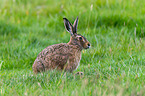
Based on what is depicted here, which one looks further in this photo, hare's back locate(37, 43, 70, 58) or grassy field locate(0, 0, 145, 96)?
hare's back locate(37, 43, 70, 58)

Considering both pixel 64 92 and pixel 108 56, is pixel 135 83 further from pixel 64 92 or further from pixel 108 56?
pixel 108 56

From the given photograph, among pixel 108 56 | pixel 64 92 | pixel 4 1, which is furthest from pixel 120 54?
pixel 4 1

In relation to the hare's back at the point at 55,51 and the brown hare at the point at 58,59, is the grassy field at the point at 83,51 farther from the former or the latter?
the hare's back at the point at 55,51

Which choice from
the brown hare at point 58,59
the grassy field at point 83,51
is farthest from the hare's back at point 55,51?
the grassy field at point 83,51

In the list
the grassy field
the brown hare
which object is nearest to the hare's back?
the brown hare

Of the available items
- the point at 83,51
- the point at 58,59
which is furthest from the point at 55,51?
the point at 83,51

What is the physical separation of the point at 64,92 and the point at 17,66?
2687 mm

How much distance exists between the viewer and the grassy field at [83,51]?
356 cm

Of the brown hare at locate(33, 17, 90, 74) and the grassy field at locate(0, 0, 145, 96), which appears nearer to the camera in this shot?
the grassy field at locate(0, 0, 145, 96)

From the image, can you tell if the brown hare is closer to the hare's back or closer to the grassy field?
the hare's back

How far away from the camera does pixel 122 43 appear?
5.94m

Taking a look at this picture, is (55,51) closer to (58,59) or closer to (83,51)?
(58,59)

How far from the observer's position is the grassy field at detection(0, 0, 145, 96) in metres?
3.56

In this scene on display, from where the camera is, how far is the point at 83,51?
19.2ft
